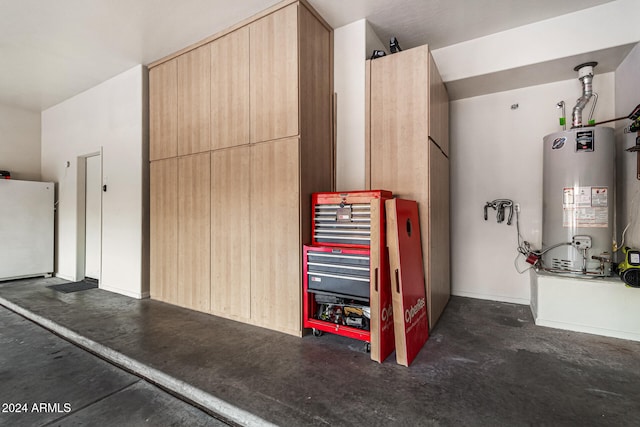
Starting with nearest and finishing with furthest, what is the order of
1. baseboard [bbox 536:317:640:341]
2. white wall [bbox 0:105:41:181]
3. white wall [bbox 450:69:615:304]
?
baseboard [bbox 536:317:640:341] < white wall [bbox 450:69:615:304] < white wall [bbox 0:105:41:181]

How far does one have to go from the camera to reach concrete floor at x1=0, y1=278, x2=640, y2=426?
5.82 feet

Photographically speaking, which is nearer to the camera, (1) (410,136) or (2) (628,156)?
(1) (410,136)

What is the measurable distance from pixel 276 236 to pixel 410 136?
5.42ft

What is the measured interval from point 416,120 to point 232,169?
1998 millimetres

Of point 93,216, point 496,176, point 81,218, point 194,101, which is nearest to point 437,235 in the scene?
point 496,176

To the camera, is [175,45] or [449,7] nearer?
[449,7]

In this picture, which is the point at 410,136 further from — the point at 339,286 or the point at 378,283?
the point at 339,286

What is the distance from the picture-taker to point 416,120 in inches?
114

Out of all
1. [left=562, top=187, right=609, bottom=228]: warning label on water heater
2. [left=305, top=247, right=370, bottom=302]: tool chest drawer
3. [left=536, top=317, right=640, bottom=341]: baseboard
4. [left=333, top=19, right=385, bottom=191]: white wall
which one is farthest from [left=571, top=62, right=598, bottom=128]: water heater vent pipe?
[left=305, top=247, right=370, bottom=302]: tool chest drawer

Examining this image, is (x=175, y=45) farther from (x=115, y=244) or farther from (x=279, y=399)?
(x=279, y=399)

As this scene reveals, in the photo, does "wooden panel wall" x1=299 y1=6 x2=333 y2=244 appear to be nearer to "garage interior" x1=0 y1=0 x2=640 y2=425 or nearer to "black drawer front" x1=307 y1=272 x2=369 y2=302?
"garage interior" x1=0 y1=0 x2=640 y2=425

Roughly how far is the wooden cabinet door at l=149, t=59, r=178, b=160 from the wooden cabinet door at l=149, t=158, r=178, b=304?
17 centimetres

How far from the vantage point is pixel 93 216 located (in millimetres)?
5191

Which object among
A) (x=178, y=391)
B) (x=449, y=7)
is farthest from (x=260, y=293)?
(x=449, y=7)
